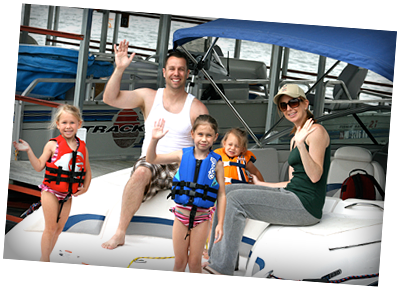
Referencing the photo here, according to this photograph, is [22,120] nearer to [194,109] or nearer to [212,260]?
[194,109]

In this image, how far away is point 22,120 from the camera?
4195mm

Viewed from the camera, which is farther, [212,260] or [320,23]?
[320,23]

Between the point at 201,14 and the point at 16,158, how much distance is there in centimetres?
157

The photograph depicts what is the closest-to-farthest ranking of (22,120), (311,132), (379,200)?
(311,132)
(379,200)
(22,120)

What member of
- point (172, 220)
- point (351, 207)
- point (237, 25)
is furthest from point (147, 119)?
point (351, 207)

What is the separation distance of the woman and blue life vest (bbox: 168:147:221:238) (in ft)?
0.45

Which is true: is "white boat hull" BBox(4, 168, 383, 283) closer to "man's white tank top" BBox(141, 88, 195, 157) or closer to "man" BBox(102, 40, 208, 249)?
"man" BBox(102, 40, 208, 249)

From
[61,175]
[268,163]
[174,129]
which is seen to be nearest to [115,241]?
[61,175]

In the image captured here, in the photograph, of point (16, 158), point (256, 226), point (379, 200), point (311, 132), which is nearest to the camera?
point (311, 132)

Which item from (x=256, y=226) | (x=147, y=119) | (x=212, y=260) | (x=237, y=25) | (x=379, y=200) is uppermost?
A: (x=237, y=25)

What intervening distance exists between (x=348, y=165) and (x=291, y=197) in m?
1.16

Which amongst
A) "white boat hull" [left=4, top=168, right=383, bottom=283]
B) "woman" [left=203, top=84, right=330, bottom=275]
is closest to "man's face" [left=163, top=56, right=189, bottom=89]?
"woman" [left=203, top=84, right=330, bottom=275]

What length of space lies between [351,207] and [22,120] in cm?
280

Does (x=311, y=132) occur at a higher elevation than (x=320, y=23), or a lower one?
lower
